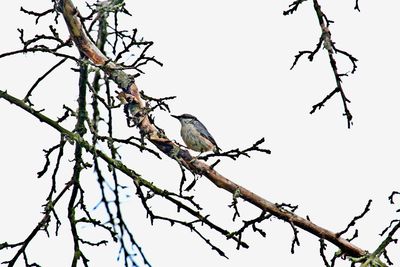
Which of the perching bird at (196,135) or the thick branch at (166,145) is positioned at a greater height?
the perching bird at (196,135)

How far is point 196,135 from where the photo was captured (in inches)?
292

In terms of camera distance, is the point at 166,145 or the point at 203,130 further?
the point at 203,130

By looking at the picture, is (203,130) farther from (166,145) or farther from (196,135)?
(166,145)

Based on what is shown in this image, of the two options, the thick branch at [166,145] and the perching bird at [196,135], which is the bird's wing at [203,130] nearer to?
the perching bird at [196,135]

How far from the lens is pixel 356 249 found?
588 centimetres

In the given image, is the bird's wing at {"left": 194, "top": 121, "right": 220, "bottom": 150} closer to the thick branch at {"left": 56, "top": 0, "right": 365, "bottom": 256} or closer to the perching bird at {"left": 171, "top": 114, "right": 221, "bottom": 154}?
the perching bird at {"left": 171, "top": 114, "right": 221, "bottom": 154}

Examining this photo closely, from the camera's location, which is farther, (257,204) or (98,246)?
(257,204)

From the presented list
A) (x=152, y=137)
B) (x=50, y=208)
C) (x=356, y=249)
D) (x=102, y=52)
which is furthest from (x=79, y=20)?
(x=356, y=249)

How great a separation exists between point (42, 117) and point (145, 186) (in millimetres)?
822

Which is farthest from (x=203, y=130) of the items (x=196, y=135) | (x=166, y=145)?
(x=166, y=145)

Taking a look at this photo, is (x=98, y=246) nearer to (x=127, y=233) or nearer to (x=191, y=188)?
(x=127, y=233)

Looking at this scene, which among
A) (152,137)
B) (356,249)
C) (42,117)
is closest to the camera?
(42,117)

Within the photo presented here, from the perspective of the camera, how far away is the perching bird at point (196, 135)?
7.44 m

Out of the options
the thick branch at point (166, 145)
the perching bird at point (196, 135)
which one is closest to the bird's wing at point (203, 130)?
the perching bird at point (196, 135)
